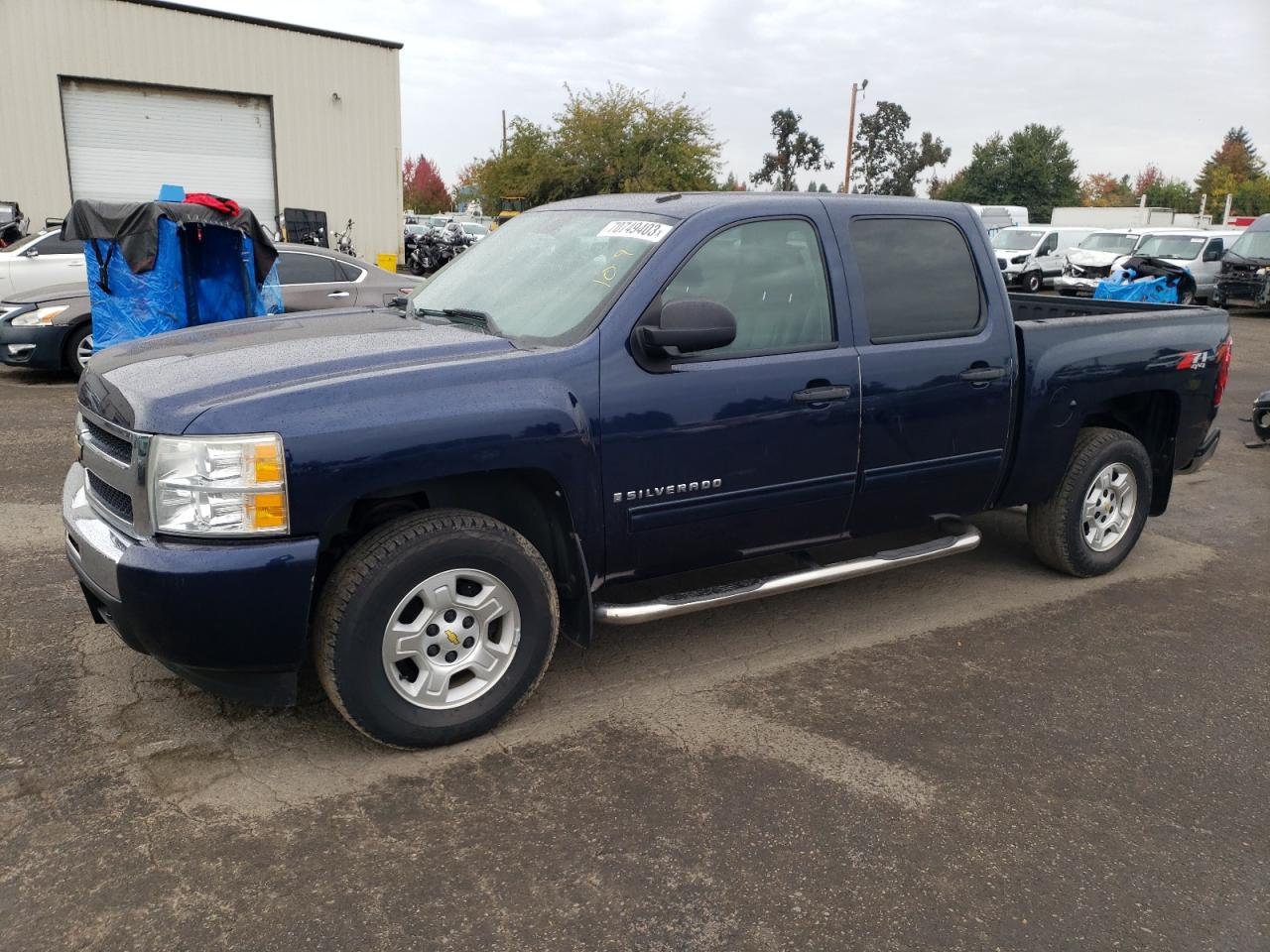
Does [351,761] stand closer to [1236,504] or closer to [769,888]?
[769,888]

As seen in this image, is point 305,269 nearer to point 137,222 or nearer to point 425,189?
point 137,222

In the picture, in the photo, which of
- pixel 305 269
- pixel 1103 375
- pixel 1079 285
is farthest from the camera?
pixel 1079 285

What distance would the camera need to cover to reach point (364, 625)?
10.1 ft

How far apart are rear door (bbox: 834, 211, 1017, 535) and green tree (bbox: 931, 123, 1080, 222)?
6526 centimetres

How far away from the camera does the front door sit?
3523 mm

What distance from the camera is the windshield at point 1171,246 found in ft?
73.5

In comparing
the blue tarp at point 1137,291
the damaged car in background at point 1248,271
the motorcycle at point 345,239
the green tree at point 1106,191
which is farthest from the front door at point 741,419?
the green tree at point 1106,191

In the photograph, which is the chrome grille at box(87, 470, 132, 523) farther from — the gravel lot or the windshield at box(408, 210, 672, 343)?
the windshield at box(408, 210, 672, 343)

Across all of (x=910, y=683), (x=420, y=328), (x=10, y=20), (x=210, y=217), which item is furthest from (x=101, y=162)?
(x=910, y=683)

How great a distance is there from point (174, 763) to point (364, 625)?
807 mm

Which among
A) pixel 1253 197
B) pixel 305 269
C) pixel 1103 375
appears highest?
pixel 1253 197

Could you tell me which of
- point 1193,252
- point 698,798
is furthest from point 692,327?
point 1193,252

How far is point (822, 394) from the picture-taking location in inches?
153

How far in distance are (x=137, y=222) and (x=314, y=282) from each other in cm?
226
